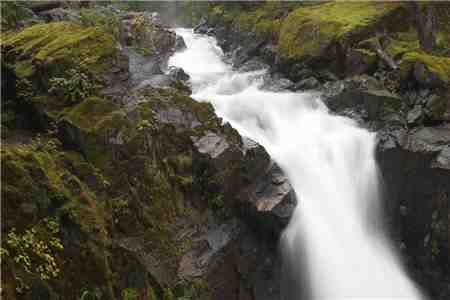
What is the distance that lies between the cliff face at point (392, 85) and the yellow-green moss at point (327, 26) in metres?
0.04

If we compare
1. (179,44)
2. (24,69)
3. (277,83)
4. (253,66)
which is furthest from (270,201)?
(179,44)

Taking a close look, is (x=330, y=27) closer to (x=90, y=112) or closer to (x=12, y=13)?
(x=12, y=13)

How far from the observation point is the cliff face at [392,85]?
1153 cm

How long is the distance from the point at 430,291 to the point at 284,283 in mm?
3753

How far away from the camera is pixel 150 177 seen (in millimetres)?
9086

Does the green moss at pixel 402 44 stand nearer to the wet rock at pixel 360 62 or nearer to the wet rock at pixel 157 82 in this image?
the wet rock at pixel 360 62

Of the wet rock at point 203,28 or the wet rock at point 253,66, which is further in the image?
the wet rock at point 203,28

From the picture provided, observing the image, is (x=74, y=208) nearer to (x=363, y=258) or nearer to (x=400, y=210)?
(x=363, y=258)

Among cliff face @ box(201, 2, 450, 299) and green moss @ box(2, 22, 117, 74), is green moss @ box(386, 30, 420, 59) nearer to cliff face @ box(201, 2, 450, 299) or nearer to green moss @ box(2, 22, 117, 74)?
cliff face @ box(201, 2, 450, 299)

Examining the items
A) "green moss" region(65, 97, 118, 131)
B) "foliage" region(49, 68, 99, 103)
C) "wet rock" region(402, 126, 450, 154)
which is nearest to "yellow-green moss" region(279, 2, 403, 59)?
"wet rock" region(402, 126, 450, 154)

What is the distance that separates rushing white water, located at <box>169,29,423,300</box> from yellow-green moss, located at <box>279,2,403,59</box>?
272 cm

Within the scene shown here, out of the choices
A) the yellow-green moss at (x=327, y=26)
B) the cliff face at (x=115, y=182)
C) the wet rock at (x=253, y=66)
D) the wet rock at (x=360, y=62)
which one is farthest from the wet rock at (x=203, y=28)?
the cliff face at (x=115, y=182)

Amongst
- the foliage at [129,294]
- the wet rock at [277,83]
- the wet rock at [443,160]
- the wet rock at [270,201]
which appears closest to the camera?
the foliage at [129,294]

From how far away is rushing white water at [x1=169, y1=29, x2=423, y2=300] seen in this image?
429 inches
